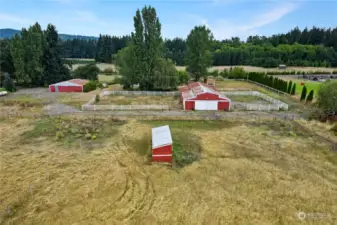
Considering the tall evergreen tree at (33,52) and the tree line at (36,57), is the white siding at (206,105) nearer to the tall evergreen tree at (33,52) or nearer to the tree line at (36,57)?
the tree line at (36,57)

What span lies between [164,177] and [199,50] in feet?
118

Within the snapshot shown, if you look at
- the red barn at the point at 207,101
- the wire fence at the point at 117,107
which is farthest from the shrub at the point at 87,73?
the red barn at the point at 207,101

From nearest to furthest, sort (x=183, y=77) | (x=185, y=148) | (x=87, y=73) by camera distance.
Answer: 1. (x=185, y=148)
2. (x=183, y=77)
3. (x=87, y=73)

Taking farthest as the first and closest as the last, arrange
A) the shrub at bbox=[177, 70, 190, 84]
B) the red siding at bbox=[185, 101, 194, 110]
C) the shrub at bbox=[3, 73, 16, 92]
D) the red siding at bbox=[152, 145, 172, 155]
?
the shrub at bbox=[177, 70, 190, 84]
the shrub at bbox=[3, 73, 16, 92]
the red siding at bbox=[185, 101, 194, 110]
the red siding at bbox=[152, 145, 172, 155]

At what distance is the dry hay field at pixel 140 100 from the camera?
27156 mm

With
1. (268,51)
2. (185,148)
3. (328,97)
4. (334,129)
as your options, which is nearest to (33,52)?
(185,148)

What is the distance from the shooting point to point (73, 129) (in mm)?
17469

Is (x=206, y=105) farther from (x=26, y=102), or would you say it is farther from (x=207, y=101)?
(x=26, y=102)

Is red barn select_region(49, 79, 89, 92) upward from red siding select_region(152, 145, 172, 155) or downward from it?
upward

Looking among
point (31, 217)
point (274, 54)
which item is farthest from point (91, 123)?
point (274, 54)

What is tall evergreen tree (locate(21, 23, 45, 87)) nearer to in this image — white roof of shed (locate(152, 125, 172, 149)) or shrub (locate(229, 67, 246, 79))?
white roof of shed (locate(152, 125, 172, 149))

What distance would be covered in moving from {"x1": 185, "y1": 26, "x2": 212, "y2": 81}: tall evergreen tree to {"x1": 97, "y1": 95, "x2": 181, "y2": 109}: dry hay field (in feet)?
A: 48.3

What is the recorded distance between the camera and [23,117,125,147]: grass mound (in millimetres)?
16125

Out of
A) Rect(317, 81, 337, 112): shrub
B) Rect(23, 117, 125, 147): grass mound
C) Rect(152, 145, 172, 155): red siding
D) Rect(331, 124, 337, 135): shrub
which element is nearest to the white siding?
Result: Rect(23, 117, 125, 147): grass mound
